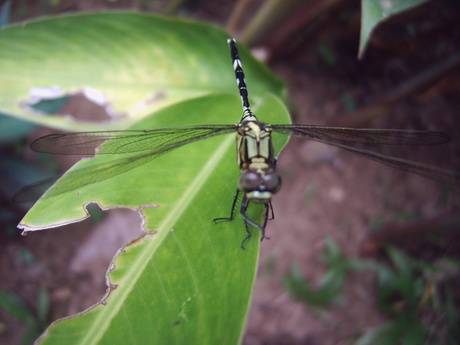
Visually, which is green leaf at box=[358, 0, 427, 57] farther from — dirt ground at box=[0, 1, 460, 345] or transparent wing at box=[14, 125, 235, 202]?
dirt ground at box=[0, 1, 460, 345]

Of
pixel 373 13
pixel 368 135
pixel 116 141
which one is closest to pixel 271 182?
pixel 368 135

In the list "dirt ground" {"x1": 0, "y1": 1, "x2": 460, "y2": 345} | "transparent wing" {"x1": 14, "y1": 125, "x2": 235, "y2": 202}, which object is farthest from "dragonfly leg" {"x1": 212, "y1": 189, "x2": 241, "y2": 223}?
"dirt ground" {"x1": 0, "y1": 1, "x2": 460, "y2": 345}

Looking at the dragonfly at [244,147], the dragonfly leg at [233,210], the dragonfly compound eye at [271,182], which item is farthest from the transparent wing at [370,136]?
the dragonfly leg at [233,210]

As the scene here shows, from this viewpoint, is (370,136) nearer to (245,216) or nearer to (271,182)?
(271,182)

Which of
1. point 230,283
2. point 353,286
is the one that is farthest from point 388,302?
point 230,283

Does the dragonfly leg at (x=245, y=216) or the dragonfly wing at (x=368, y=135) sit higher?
the dragonfly wing at (x=368, y=135)

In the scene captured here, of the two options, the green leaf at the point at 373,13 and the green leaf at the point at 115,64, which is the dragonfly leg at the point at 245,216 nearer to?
the green leaf at the point at 373,13
